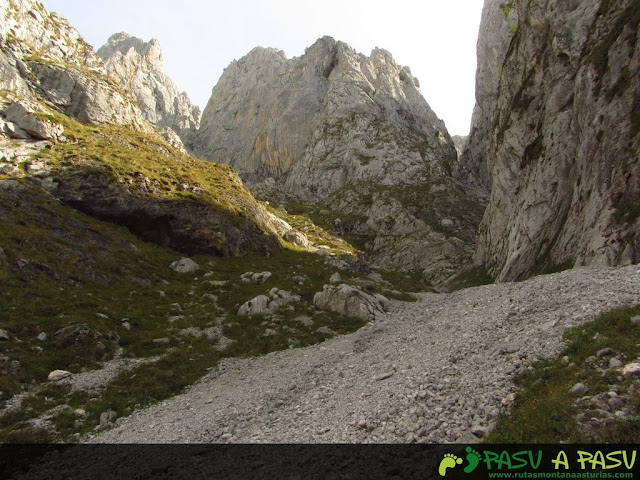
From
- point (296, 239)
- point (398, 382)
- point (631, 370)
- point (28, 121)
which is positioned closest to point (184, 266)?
point (296, 239)

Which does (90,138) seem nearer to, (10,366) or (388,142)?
(10,366)

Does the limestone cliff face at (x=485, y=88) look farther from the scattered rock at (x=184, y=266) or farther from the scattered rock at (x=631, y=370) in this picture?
the scattered rock at (x=631, y=370)

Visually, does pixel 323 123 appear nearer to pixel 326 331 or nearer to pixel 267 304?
pixel 267 304

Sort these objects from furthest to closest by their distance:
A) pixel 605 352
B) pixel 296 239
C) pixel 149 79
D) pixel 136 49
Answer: pixel 136 49, pixel 149 79, pixel 296 239, pixel 605 352

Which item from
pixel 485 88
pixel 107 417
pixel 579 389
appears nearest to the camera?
pixel 579 389

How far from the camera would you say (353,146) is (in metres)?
123

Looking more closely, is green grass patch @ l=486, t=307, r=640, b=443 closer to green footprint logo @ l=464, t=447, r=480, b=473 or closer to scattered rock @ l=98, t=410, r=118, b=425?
green footprint logo @ l=464, t=447, r=480, b=473

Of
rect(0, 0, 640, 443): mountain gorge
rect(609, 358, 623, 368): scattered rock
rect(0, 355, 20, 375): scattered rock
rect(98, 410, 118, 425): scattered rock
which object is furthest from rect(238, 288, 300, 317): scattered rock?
rect(609, 358, 623, 368): scattered rock

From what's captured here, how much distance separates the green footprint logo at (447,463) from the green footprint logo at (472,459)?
0.87ft

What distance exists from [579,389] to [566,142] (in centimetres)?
3618

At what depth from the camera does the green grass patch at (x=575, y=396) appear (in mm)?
9539

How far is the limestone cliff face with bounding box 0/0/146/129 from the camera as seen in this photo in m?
58.0

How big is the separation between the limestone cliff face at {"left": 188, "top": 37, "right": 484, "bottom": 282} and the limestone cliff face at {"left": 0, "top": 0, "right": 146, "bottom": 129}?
53.3 metres

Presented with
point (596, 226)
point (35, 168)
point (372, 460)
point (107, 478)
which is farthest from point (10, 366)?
point (596, 226)
